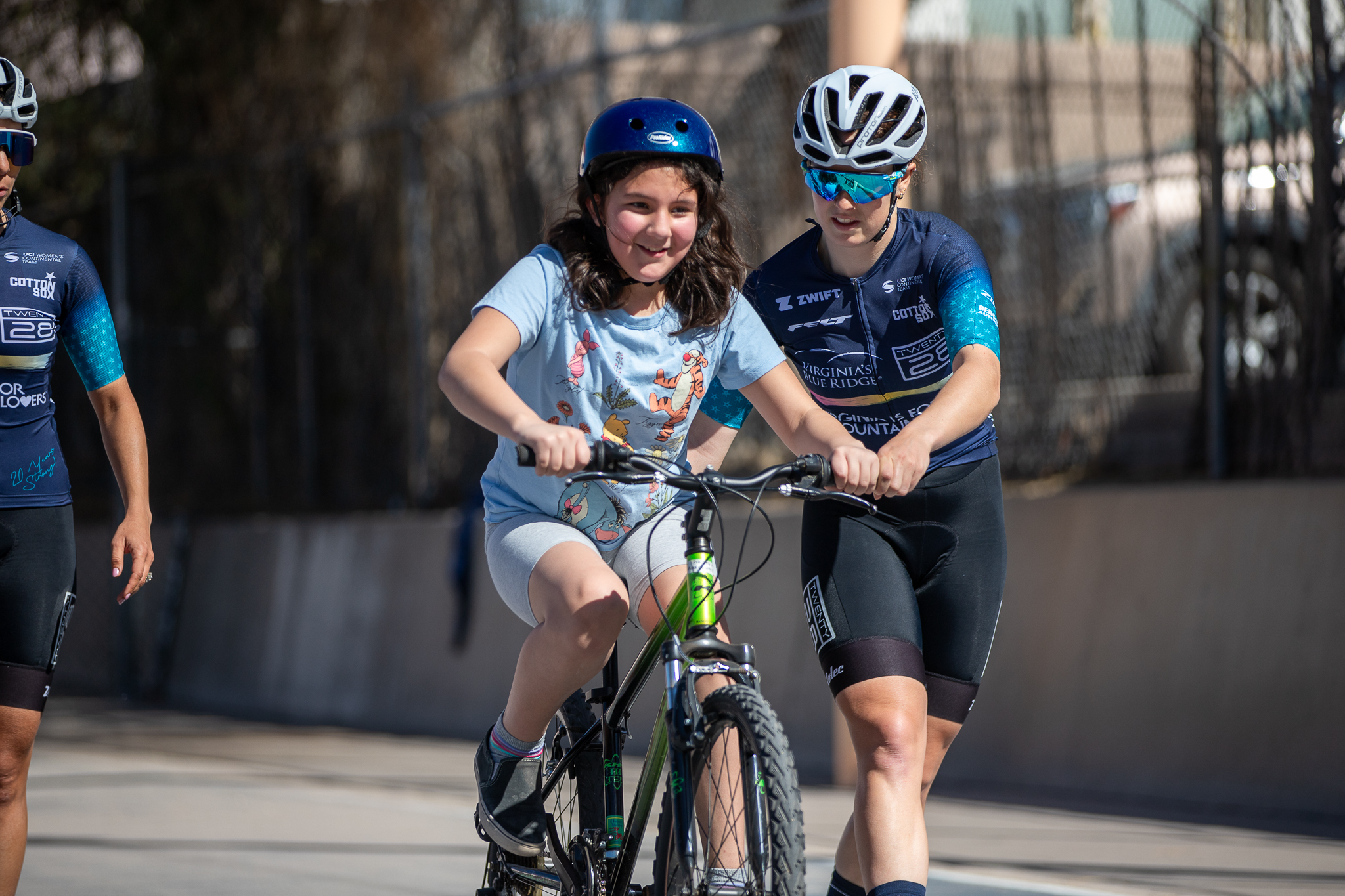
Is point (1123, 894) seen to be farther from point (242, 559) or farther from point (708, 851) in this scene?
point (242, 559)

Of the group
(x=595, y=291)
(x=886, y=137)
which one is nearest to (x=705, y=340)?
(x=595, y=291)

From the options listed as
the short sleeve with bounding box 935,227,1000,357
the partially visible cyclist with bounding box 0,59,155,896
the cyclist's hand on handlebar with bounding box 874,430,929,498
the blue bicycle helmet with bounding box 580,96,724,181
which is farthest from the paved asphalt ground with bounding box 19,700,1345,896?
the blue bicycle helmet with bounding box 580,96,724,181

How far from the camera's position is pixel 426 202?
12.8 m

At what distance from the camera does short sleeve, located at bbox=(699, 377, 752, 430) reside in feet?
14.3

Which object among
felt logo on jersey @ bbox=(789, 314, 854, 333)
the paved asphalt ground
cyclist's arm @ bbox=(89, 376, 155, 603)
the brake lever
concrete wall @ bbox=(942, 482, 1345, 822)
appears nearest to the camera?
the brake lever

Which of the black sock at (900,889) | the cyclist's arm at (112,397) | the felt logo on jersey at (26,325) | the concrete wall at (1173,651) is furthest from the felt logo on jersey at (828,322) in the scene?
the concrete wall at (1173,651)

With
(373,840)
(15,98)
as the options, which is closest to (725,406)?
(15,98)

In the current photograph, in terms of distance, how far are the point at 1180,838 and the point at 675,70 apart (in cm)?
596

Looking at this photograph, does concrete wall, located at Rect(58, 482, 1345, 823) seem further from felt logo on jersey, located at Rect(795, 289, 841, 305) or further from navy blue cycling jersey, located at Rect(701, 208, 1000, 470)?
felt logo on jersey, located at Rect(795, 289, 841, 305)

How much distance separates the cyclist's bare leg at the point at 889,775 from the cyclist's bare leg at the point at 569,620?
0.59m

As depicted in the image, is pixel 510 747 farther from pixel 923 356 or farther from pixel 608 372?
pixel 923 356

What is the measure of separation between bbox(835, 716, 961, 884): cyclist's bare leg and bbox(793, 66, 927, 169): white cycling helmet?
138 cm

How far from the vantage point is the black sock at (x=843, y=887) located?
4.16 meters

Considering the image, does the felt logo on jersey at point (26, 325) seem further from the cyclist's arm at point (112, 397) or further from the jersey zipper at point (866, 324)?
the jersey zipper at point (866, 324)
